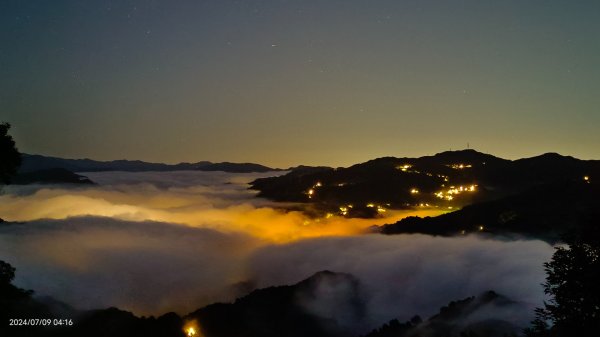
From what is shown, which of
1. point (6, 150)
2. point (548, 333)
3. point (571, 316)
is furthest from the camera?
point (548, 333)

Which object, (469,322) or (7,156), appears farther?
(469,322)

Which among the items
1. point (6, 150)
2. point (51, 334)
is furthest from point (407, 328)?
point (6, 150)

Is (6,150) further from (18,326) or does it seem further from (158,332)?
(158,332)

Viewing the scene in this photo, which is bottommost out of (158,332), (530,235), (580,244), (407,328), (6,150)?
(158,332)

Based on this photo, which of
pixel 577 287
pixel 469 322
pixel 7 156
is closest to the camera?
pixel 7 156

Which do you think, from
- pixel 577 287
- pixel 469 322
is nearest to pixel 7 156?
pixel 577 287

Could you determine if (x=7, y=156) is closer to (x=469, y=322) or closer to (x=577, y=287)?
(x=577, y=287)

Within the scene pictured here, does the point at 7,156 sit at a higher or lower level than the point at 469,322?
higher
